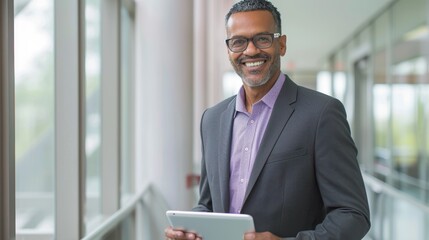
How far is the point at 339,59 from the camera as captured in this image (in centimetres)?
1152

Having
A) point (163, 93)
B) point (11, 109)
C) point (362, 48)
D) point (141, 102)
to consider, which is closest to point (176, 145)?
point (163, 93)

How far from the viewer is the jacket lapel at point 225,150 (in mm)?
1487

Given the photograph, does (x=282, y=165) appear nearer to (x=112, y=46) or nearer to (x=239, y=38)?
(x=239, y=38)

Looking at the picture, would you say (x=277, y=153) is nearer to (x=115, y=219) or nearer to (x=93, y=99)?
(x=115, y=219)

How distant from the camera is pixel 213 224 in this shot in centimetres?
132

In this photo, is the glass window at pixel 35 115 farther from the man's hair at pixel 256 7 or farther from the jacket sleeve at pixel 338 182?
the jacket sleeve at pixel 338 182

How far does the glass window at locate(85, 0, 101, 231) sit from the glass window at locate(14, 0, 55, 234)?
0.33m

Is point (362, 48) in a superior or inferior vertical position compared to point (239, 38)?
superior

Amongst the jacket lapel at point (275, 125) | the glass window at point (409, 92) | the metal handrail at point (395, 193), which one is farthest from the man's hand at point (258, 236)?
the glass window at point (409, 92)

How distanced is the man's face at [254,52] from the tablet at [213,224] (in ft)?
1.37

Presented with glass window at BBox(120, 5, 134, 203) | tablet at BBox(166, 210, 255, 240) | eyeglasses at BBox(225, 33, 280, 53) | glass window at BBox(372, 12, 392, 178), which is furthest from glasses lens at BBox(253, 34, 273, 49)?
glass window at BBox(372, 12, 392, 178)

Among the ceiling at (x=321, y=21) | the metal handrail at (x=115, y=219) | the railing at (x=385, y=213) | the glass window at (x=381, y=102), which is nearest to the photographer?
the metal handrail at (x=115, y=219)

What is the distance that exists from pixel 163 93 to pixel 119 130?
0.45m

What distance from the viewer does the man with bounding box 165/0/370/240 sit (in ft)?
4.39
